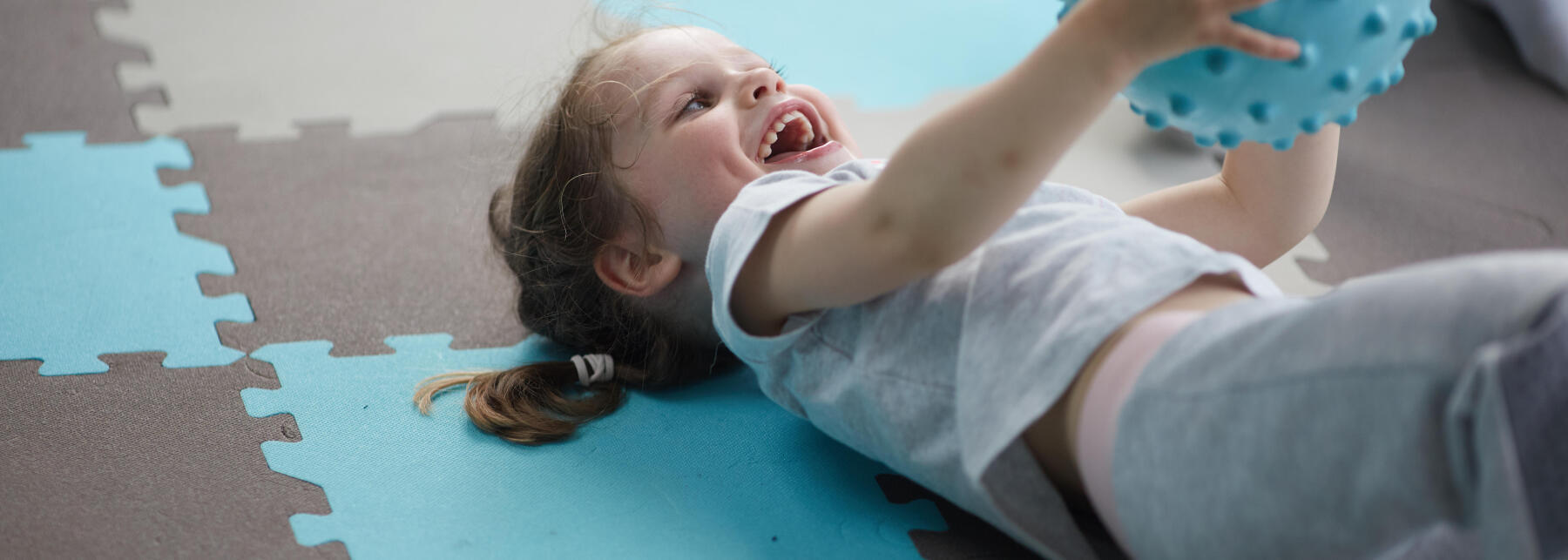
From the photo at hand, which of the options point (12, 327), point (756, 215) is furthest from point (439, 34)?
point (756, 215)

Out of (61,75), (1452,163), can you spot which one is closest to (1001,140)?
(1452,163)

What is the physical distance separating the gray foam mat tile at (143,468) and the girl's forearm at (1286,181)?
0.89 metres

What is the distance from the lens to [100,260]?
136 cm

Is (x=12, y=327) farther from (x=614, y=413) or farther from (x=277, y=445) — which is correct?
(x=614, y=413)

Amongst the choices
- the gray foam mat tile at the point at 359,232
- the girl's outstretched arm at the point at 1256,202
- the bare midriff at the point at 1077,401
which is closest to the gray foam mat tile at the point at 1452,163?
the girl's outstretched arm at the point at 1256,202

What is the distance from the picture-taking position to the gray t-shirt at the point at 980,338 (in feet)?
2.75

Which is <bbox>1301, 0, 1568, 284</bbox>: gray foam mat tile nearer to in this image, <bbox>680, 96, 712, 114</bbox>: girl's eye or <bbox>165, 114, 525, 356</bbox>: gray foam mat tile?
<bbox>680, 96, 712, 114</bbox>: girl's eye

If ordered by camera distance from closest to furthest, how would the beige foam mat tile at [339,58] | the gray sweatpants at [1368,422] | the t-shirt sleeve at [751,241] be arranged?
the gray sweatpants at [1368,422] → the t-shirt sleeve at [751,241] → the beige foam mat tile at [339,58]

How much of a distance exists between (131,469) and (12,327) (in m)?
0.32

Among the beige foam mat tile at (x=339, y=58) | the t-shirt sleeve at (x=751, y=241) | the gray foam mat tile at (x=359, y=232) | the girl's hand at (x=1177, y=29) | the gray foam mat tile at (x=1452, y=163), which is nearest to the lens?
the girl's hand at (x=1177, y=29)

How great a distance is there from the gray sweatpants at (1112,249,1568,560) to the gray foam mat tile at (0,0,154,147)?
155cm

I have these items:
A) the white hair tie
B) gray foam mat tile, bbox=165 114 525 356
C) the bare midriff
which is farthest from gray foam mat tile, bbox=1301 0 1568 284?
gray foam mat tile, bbox=165 114 525 356

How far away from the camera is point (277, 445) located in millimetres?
1077

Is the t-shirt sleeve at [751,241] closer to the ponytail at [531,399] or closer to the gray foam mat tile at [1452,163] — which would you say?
the ponytail at [531,399]
